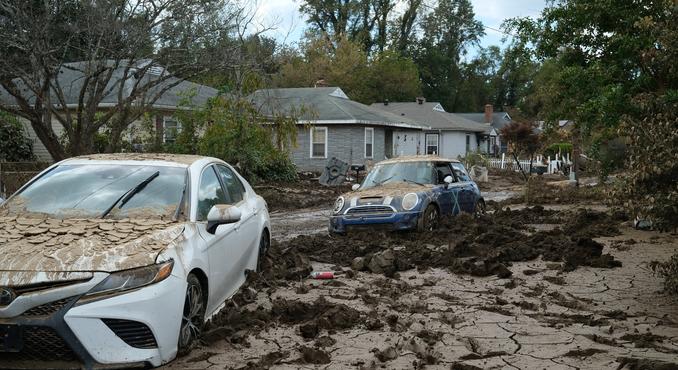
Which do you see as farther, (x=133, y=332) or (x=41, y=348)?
(x=133, y=332)

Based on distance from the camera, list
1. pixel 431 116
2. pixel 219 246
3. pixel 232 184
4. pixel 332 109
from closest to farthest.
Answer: pixel 219 246 < pixel 232 184 < pixel 332 109 < pixel 431 116

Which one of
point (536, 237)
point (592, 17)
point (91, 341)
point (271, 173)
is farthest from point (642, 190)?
point (271, 173)

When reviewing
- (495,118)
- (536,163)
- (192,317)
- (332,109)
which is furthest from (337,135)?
(495,118)

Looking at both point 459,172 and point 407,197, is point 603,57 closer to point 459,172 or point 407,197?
point 459,172

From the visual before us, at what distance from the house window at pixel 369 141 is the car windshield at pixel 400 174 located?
20.2 meters

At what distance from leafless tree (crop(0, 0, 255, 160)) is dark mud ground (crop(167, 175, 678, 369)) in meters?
6.28

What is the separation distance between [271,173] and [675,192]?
66.7 ft

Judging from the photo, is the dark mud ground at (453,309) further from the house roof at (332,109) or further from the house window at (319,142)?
the house window at (319,142)

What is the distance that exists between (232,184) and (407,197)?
507cm

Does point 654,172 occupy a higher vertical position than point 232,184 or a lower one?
higher

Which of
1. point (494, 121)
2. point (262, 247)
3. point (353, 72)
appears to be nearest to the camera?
point (262, 247)

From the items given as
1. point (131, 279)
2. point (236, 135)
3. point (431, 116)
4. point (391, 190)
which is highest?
point (431, 116)

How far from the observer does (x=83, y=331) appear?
432 cm

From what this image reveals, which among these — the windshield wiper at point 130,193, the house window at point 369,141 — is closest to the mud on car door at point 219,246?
the windshield wiper at point 130,193
